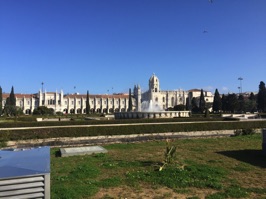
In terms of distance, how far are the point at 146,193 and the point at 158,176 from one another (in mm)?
1615

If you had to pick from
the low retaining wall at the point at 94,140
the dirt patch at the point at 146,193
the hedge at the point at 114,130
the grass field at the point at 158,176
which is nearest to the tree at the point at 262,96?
the hedge at the point at 114,130

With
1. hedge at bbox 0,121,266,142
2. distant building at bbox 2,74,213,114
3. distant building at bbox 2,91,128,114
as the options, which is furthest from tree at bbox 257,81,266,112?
distant building at bbox 2,91,128,114

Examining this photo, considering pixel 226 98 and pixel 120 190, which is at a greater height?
pixel 226 98

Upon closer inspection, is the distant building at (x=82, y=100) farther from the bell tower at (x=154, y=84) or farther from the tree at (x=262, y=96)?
the tree at (x=262, y=96)

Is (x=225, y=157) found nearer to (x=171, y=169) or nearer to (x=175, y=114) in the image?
(x=171, y=169)

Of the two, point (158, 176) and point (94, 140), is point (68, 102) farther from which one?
point (158, 176)

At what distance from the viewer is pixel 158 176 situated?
27.6 feet

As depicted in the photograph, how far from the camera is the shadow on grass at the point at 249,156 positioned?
10.4m

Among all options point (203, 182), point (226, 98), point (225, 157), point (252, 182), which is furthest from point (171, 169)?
point (226, 98)

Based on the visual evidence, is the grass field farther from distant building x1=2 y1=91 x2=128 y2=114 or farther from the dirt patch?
distant building x1=2 y1=91 x2=128 y2=114

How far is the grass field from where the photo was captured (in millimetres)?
6852

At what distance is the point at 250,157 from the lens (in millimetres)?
11406

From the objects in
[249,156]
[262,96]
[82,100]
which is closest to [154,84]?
[82,100]

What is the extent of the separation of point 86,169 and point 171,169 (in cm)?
291
